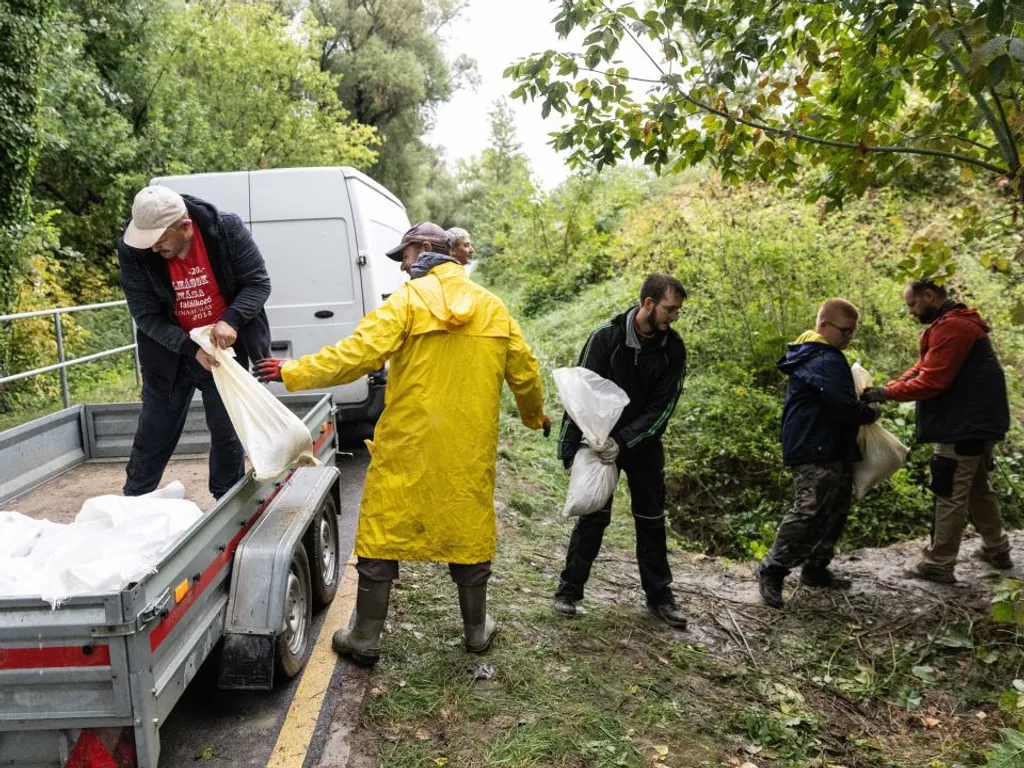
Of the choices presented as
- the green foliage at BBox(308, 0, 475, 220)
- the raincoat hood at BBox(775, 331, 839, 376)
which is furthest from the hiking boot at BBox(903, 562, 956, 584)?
the green foliage at BBox(308, 0, 475, 220)

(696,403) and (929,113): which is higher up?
(929,113)

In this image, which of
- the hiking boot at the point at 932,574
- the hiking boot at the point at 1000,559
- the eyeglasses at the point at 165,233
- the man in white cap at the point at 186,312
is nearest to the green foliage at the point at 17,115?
the man in white cap at the point at 186,312

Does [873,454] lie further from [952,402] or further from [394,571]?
[394,571]

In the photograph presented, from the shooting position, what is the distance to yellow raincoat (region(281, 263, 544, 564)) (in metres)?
3.48

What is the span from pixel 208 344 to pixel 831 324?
11.6ft

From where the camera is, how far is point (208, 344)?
365 cm

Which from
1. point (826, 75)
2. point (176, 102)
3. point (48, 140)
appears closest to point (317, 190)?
point (826, 75)

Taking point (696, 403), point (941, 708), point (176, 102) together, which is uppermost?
point (176, 102)

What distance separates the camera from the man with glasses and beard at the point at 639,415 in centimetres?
427

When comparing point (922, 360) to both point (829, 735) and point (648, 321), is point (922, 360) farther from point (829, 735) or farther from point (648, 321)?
point (829, 735)

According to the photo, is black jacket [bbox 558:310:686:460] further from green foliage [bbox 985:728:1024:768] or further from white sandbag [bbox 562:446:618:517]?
green foliage [bbox 985:728:1024:768]

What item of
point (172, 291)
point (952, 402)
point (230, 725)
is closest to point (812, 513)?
point (952, 402)

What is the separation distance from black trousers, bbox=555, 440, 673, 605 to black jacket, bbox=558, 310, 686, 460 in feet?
0.46

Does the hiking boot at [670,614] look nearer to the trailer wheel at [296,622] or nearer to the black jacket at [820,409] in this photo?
the black jacket at [820,409]
